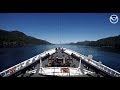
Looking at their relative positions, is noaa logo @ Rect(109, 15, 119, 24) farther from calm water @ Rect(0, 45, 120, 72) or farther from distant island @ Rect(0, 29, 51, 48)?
distant island @ Rect(0, 29, 51, 48)

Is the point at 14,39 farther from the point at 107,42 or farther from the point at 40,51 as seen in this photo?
the point at 107,42

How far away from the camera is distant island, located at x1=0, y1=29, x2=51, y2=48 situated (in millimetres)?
3551

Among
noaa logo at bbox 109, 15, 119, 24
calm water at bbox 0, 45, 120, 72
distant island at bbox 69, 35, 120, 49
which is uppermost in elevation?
noaa logo at bbox 109, 15, 119, 24

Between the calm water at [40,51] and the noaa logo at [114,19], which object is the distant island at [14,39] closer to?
the calm water at [40,51]

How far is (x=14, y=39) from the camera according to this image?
4.16 meters

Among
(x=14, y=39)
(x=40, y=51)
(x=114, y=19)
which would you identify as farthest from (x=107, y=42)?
(x=14, y=39)

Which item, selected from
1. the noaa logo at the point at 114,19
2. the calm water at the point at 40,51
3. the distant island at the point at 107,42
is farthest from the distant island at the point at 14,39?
the noaa logo at the point at 114,19

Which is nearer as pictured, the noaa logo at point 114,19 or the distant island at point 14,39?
the noaa logo at point 114,19

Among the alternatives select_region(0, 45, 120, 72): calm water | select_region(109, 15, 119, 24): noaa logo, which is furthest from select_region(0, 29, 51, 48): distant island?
select_region(109, 15, 119, 24): noaa logo

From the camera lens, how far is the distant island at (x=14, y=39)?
11.6ft
